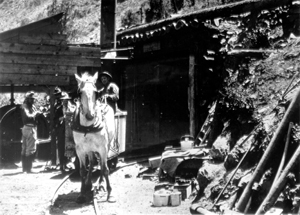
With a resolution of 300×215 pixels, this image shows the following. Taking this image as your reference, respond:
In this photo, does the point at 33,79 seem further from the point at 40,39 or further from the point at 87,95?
the point at 87,95

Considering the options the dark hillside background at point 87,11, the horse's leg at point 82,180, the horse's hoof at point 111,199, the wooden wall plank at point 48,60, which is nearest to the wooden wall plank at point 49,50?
the wooden wall plank at point 48,60

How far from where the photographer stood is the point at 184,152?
8922mm

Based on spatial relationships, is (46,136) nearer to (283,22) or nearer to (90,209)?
(90,209)

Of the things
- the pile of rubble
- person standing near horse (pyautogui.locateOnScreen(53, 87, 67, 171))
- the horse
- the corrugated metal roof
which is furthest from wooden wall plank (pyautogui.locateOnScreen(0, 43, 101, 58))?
the pile of rubble

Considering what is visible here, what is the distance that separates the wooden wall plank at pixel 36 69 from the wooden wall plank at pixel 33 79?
12cm

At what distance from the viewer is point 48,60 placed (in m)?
12.7

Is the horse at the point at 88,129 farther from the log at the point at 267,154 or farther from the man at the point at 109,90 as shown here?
the log at the point at 267,154

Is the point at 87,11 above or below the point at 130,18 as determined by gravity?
above

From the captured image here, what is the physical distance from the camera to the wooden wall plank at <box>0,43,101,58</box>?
12.0 meters

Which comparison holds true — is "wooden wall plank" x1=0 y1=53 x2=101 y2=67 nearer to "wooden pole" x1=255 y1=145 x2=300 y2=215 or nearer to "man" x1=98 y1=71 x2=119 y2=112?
"man" x1=98 y1=71 x2=119 y2=112

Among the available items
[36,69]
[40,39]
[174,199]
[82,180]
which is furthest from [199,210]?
[40,39]

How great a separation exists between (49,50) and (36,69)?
0.77m

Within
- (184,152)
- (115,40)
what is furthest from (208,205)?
(115,40)

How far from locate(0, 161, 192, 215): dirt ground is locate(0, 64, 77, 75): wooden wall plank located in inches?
126
